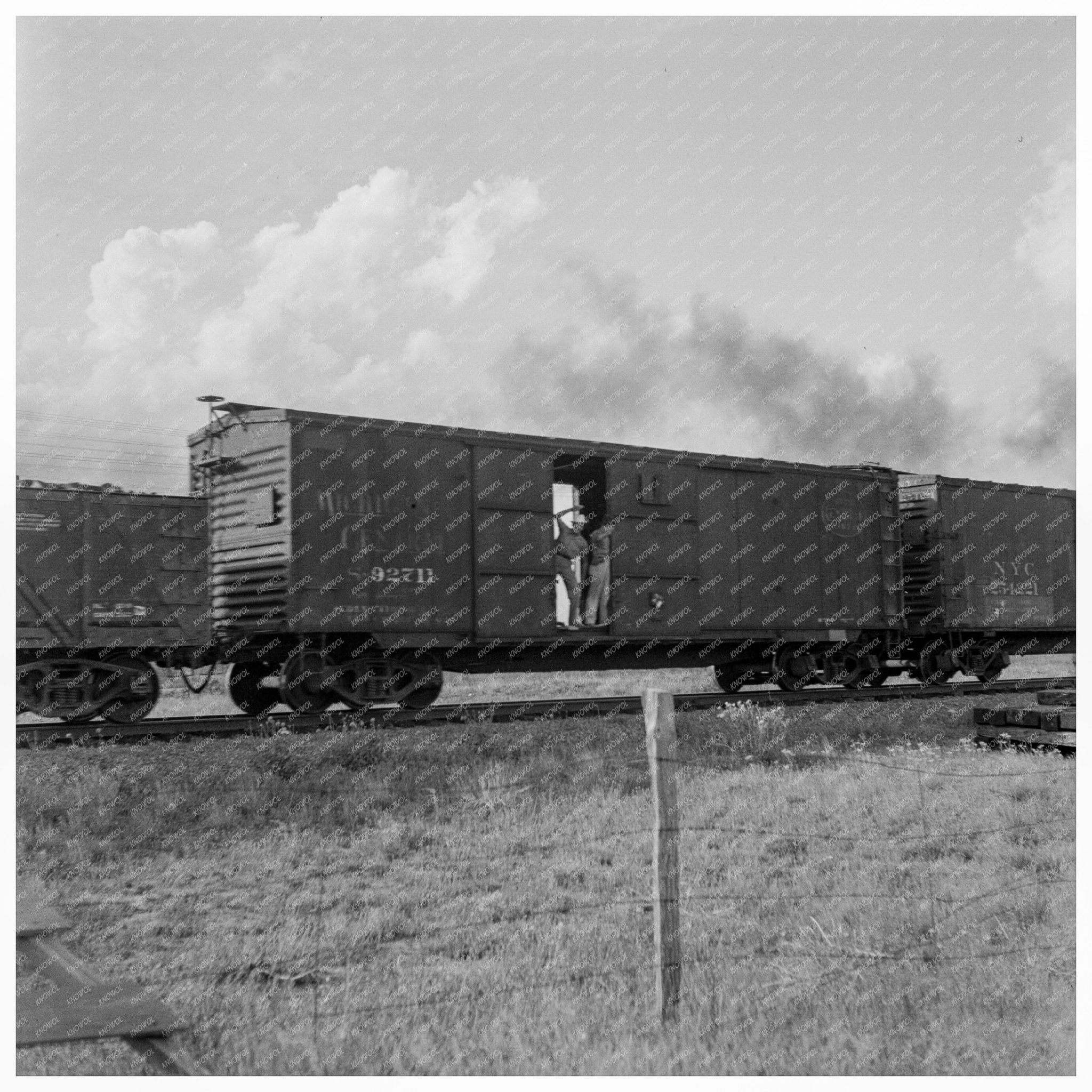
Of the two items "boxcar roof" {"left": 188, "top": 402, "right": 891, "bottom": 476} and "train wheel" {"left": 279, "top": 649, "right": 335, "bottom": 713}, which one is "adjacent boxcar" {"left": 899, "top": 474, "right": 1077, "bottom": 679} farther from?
"train wheel" {"left": 279, "top": 649, "right": 335, "bottom": 713}

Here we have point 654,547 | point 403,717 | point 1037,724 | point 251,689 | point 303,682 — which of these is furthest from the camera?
point 654,547

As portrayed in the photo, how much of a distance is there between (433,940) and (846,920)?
104 inches

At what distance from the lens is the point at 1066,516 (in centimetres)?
2334

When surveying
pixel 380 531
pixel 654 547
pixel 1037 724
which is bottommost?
pixel 1037 724

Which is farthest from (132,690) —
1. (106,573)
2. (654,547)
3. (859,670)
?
(859,670)

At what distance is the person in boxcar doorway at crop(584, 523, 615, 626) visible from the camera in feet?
51.5

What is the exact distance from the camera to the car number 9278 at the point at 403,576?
46.0ft

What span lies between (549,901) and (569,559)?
28.2 feet

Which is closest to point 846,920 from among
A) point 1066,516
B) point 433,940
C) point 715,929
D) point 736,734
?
point 715,929

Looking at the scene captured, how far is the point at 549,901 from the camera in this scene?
24.5ft

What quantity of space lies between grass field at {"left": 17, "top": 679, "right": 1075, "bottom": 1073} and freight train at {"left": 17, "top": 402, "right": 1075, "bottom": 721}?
230 cm

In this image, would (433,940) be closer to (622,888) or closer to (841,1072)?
(622,888)

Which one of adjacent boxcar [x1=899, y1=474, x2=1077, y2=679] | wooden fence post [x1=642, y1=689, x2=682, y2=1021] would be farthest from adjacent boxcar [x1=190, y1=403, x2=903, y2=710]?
wooden fence post [x1=642, y1=689, x2=682, y2=1021]

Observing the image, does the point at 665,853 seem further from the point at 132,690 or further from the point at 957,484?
the point at 957,484
